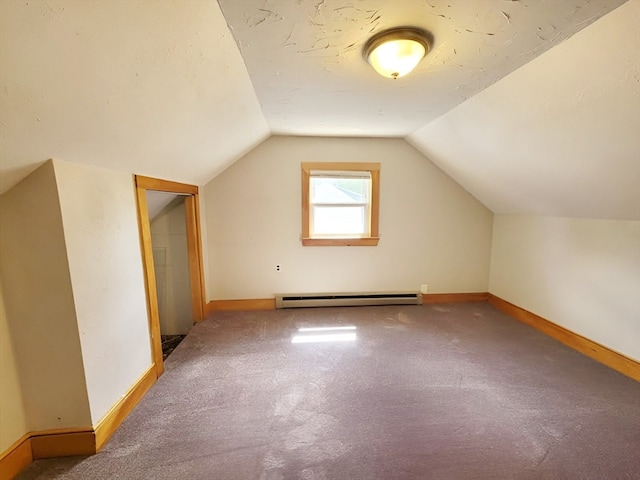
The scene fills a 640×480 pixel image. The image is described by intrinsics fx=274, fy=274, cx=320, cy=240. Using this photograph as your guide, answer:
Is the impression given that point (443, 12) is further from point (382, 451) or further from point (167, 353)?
point (167, 353)

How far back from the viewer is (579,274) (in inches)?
100

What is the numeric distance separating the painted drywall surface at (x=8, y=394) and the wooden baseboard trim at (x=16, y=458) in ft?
0.08

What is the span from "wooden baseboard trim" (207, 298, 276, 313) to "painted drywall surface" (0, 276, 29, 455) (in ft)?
6.78

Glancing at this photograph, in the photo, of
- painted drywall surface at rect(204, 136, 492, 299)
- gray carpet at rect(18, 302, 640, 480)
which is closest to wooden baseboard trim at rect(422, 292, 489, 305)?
painted drywall surface at rect(204, 136, 492, 299)

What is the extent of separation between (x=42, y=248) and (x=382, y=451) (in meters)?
2.03

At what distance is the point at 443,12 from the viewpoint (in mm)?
1171

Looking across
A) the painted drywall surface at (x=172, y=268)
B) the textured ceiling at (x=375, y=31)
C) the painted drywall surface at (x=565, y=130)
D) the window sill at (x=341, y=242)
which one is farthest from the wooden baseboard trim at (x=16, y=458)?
the painted drywall surface at (x=565, y=130)

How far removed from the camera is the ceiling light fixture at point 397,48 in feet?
4.25

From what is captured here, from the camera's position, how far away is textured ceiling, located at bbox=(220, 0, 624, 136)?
113 centimetres

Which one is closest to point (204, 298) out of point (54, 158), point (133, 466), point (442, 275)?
point (133, 466)

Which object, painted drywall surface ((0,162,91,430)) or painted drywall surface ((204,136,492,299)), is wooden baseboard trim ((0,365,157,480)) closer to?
painted drywall surface ((0,162,91,430))

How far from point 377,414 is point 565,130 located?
2157 millimetres

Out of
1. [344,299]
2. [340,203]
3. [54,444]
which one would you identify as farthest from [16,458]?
[340,203]

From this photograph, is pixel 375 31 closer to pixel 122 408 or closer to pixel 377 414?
pixel 377 414
